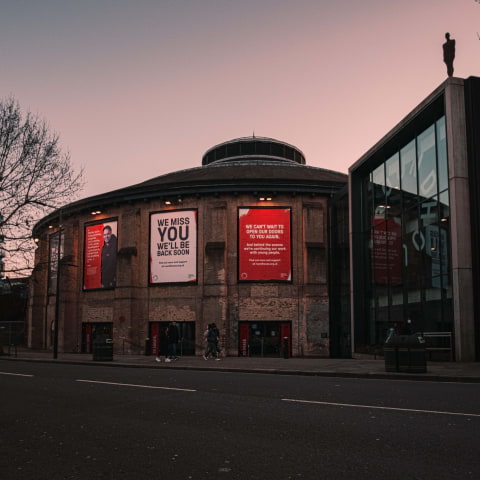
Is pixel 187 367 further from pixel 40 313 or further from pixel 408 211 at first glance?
pixel 40 313

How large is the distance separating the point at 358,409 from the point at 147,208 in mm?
28161

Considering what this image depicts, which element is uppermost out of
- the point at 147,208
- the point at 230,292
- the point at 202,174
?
the point at 202,174

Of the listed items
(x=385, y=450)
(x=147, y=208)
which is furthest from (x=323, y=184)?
(x=385, y=450)

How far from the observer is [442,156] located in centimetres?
2027

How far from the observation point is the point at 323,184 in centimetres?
3372

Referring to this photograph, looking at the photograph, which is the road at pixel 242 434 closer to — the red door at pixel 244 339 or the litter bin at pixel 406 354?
the litter bin at pixel 406 354

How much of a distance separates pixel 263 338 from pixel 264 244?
5.48 meters

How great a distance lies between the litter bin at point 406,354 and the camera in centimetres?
1520

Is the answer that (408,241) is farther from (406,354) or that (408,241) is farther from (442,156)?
(406,354)

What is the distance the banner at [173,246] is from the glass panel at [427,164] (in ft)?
50.0

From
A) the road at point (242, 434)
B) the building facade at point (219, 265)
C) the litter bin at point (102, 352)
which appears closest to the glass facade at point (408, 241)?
the building facade at point (219, 265)

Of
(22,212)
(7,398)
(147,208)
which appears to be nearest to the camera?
(7,398)

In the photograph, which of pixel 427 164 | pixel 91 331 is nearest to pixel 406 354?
pixel 427 164

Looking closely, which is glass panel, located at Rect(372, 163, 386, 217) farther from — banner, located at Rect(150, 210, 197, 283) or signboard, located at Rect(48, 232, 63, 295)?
signboard, located at Rect(48, 232, 63, 295)
